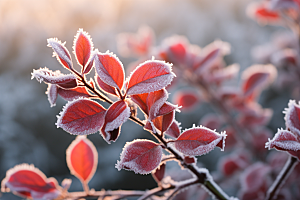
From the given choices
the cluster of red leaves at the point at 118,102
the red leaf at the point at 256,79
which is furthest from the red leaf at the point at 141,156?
the red leaf at the point at 256,79

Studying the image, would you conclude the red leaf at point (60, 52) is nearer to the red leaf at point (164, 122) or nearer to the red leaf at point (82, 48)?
the red leaf at point (82, 48)

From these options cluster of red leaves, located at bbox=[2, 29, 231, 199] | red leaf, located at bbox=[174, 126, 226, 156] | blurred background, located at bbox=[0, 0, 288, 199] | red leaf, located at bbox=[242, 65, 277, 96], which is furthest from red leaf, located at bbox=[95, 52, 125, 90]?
blurred background, located at bbox=[0, 0, 288, 199]

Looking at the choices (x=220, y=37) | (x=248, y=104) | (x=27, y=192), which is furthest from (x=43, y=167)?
(x=220, y=37)

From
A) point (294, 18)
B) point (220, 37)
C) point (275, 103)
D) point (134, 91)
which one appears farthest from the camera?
point (220, 37)

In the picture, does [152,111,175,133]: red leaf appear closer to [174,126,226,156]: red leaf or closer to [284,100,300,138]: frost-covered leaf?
[174,126,226,156]: red leaf

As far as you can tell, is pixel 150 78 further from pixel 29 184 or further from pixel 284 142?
pixel 29 184

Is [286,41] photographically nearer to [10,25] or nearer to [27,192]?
[27,192]

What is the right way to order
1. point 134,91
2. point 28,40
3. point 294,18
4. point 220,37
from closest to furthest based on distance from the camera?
1. point 134,91
2. point 294,18
3. point 28,40
4. point 220,37
